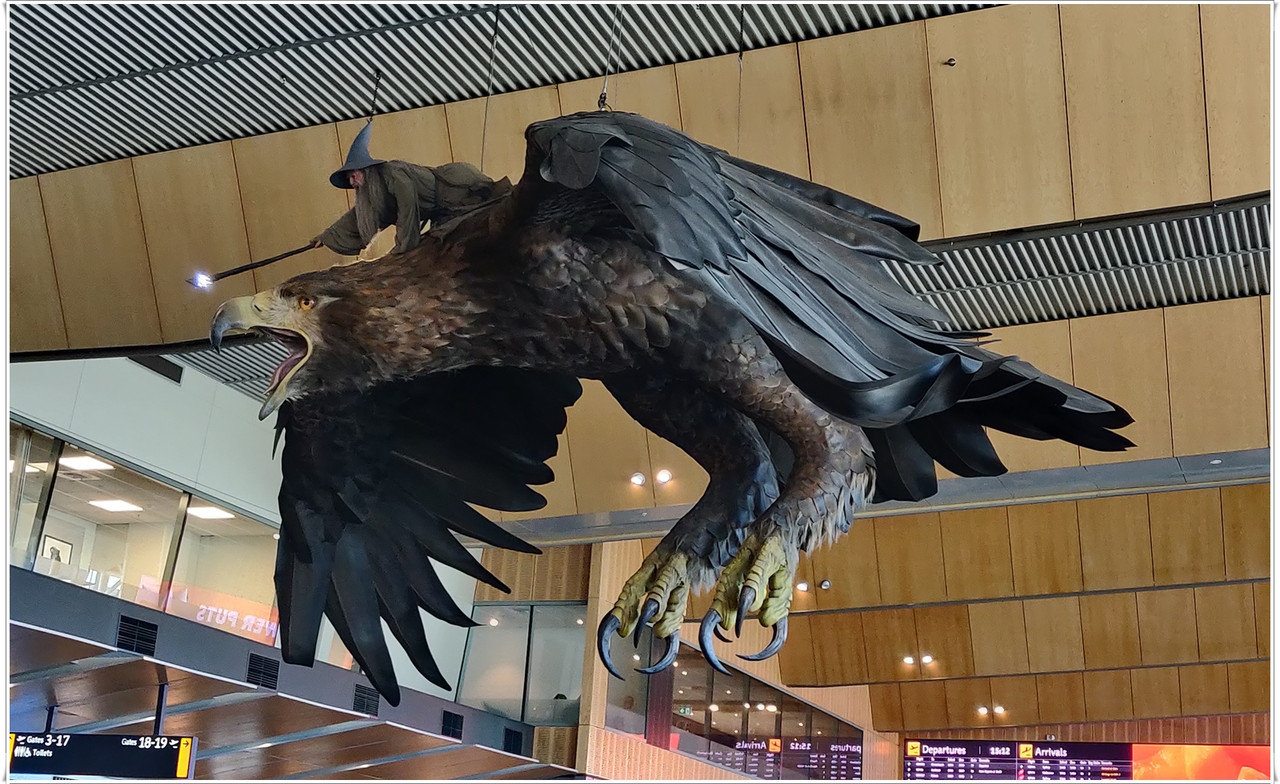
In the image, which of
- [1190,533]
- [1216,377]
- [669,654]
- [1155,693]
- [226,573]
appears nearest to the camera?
[669,654]

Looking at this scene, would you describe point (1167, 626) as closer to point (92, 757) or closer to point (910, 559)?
point (910, 559)

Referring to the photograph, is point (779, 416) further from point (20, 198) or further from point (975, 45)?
point (20, 198)

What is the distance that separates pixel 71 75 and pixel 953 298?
4671 mm

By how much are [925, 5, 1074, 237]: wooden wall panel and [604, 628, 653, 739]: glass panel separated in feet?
26.0

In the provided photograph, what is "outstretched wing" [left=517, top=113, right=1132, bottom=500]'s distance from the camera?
8.31ft

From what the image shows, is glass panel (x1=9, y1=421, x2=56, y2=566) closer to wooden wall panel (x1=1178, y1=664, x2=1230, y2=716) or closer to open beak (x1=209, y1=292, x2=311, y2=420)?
open beak (x1=209, y1=292, x2=311, y2=420)

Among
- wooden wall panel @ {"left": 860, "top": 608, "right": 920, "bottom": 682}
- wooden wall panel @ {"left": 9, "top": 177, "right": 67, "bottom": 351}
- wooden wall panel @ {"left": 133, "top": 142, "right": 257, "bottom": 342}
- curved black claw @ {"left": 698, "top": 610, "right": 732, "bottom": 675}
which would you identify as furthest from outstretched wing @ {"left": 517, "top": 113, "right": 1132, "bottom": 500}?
wooden wall panel @ {"left": 860, "top": 608, "right": 920, "bottom": 682}

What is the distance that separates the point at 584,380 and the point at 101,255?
303 cm

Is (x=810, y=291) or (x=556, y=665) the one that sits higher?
(x=556, y=665)

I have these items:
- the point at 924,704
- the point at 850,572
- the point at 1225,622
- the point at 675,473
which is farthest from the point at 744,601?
the point at 924,704

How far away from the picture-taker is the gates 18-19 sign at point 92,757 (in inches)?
285

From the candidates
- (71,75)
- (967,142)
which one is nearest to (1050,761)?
(967,142)

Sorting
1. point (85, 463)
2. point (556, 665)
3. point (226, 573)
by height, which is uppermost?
point (85, 463)

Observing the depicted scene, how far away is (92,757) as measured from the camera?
7363mm
